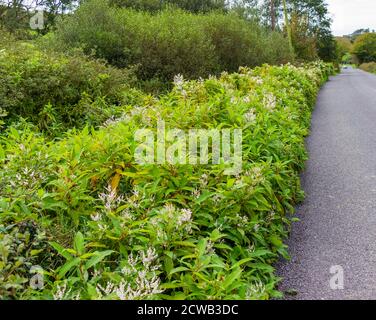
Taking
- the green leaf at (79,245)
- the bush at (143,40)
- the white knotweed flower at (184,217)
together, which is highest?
the bush at (143,40)

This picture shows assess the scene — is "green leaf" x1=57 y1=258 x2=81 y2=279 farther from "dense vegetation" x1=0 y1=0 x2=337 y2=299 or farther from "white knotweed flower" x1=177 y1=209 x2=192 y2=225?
"white knotweed flower" x1=177 y1=209 x2=192 y2=225

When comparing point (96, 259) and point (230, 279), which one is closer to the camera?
point (96, 259)

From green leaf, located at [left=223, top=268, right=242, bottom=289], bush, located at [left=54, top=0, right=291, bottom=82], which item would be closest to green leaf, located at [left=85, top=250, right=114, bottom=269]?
green leaf, located at [left=223, top=268, right=242, bottom=289]

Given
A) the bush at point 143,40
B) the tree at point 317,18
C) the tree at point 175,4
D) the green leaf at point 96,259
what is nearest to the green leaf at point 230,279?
the green leaf at point 96,259

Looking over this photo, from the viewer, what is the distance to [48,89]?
690cm

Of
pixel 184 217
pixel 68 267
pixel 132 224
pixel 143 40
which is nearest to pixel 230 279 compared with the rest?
pixel 184 217

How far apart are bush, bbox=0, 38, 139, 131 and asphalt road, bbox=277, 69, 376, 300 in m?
3.87

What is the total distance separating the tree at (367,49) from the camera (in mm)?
81812

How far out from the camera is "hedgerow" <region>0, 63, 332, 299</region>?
2068 millimetres

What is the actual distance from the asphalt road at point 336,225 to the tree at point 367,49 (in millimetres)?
83007

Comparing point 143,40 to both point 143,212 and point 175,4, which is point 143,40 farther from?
point 143,212

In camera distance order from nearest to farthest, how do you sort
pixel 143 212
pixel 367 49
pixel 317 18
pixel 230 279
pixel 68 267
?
1. pixel 68 267
2. pixel 230 279
3. pixel 143 212
4. pixel 317 18
5. pixel 367 49

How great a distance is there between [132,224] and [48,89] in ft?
17.2

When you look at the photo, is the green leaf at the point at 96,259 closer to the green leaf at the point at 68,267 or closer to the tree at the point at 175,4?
the green leaf at the point at 68,267
